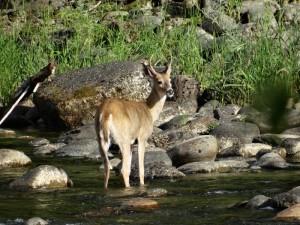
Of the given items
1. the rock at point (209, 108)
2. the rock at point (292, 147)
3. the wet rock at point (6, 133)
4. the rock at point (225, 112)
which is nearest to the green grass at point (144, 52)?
the rock at point (209, 108)

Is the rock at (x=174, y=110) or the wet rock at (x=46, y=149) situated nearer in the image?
the wet rock at (x=46, y=149)

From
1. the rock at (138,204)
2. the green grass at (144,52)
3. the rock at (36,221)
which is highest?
the green grass at (144,52)

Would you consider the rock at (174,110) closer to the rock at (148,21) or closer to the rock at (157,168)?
the rock at (148,21)

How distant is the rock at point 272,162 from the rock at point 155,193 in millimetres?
2442

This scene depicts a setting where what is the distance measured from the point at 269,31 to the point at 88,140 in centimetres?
512

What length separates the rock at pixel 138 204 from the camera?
290 inches

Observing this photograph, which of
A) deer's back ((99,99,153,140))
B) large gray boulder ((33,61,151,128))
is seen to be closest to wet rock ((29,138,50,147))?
large gray boulder ((33,61,151,128))

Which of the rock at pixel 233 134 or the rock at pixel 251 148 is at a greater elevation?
the rock at pixel 233 134

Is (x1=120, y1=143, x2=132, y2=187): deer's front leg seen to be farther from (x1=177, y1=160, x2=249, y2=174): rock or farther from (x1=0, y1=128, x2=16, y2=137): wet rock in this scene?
(x1=0, y1=128, x2=16, y2=137): wet rock

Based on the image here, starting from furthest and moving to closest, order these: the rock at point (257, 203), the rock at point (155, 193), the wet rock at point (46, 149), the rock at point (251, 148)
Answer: the wet rock at point (46, 149) → the rock at point (251, 148) → the rock at point (155, 193) → the rock at point (257, 203)

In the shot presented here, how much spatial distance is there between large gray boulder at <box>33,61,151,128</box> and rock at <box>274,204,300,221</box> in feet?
31.8

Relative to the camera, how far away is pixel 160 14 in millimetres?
22625

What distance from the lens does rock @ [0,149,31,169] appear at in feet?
36.4

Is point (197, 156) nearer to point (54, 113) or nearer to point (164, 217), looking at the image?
point (164, 217)
